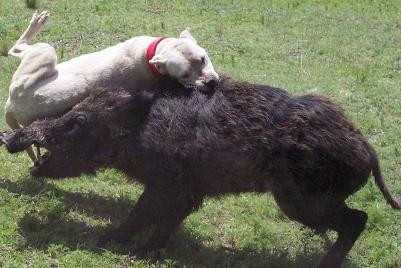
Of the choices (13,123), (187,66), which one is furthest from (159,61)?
(13,123)

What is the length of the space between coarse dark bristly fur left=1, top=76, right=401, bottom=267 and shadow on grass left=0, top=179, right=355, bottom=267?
0.53ft

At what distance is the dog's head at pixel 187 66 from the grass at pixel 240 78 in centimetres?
131

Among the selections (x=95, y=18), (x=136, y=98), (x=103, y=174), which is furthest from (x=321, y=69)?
(x=136, y=98)

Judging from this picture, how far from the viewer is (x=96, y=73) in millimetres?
6551

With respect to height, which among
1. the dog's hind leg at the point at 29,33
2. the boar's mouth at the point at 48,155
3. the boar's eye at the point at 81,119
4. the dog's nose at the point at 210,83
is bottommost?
the boar's mouth at the point at 48,155

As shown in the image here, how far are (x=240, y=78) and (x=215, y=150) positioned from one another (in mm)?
4157

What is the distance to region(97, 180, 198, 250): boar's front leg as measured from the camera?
595 cm

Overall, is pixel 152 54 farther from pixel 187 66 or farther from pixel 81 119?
pixel 81 119

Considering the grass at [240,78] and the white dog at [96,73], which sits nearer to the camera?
the grass at [240,78]

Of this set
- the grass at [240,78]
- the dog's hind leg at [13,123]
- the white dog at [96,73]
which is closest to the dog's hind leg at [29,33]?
the white dog at [96,73]

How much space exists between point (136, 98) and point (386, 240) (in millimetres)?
2507

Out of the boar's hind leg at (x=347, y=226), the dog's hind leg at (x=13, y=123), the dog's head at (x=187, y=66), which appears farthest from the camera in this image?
the dog's hind leg at (x=13, y=123)

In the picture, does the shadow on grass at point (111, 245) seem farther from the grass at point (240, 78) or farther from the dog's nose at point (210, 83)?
the dog's nose at point (210, 83)

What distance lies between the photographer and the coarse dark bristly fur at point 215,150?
18.7 ft
